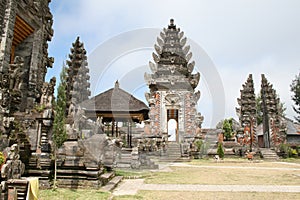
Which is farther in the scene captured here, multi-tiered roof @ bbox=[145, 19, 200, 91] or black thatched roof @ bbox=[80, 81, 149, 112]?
multi-tiered roof @ bbox=[145, 19, 200, 91]

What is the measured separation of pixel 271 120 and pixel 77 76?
20.7 meters

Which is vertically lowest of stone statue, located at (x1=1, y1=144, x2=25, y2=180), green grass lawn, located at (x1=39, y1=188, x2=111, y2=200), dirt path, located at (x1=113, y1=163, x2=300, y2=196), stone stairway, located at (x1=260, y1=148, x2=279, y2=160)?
stone stairway, located at (x1=260, y1=148, x2=279, y2=160)

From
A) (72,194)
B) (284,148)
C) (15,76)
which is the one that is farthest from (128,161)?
(284,148)

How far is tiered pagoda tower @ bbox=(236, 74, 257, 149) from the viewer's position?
26.1 m

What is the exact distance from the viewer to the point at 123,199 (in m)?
6.02

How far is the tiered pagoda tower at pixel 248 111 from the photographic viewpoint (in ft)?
85.5

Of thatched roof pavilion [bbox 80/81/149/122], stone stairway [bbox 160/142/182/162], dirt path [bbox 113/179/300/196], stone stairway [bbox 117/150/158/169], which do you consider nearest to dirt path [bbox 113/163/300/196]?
dirt path [bbox 113/179/300/196]

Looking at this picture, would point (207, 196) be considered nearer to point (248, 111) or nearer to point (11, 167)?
point (11, 167)

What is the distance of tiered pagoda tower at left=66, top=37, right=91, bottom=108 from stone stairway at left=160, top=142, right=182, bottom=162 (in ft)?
33.7

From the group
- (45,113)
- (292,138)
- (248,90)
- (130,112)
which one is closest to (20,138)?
(45,113)

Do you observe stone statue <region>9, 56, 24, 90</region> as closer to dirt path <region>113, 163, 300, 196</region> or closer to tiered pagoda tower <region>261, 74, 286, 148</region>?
dirt path <region>113, 163, 300, 196</region>

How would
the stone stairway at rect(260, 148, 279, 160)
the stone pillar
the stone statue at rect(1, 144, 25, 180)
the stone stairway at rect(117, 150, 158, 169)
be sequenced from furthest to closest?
the stone stairway at rect(260, 148, 279, 160) < the stone stairway at rect(117, 150, 158, 169) < the stone pillar < the stone statue at rect(1, 144, 25, 180)

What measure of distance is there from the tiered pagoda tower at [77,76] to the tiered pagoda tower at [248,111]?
54.1 ft

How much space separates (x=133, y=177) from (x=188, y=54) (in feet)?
65.0
